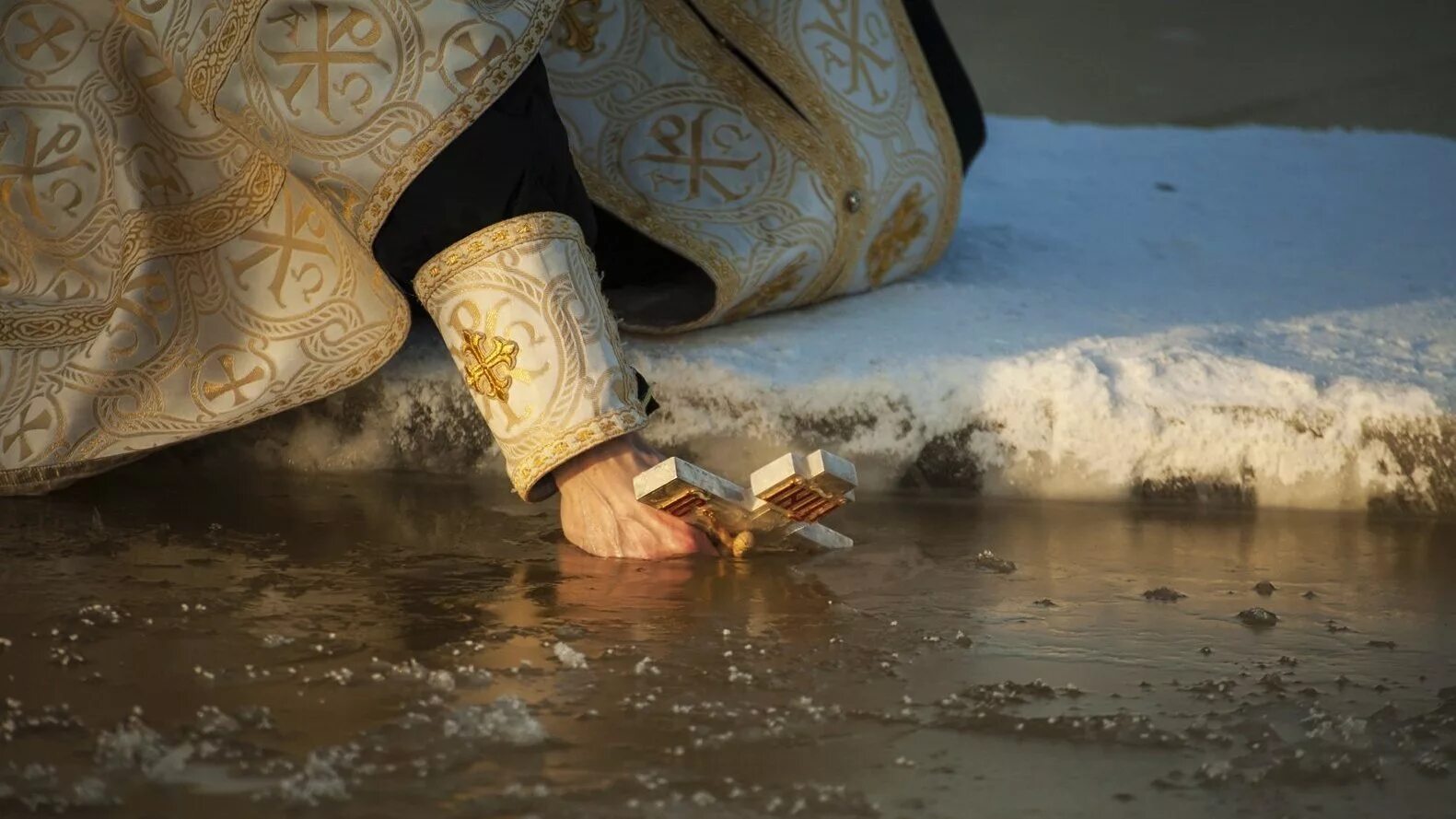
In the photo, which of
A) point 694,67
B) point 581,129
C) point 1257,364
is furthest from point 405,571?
point 1257,364

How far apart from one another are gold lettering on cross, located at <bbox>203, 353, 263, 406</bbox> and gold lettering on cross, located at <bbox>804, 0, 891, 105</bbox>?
0.67 m

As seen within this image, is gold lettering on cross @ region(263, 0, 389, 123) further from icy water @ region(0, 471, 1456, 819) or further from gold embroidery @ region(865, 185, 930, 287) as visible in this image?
gold embroidery @ region(865, 185, 930, 287)

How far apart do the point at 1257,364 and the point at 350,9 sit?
93 centimetres

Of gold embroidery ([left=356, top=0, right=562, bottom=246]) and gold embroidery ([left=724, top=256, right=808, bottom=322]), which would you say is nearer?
gold embroidery ([left=356, top=0, right=562, bottom=246])

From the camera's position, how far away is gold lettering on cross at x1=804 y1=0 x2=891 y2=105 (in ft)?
6.02

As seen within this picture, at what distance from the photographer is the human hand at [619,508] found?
1.43 metres

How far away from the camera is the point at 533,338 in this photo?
4.55ft

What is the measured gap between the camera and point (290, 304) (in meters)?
1.58

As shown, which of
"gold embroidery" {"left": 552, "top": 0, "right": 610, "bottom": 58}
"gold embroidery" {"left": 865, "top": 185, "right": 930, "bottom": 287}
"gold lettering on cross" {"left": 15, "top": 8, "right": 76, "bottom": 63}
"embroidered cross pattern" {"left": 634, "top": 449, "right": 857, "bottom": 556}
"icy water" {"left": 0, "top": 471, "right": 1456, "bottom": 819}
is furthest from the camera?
"gold embroidery" {"left": 865, "top": 185, "right": 930, "bottom": 287}

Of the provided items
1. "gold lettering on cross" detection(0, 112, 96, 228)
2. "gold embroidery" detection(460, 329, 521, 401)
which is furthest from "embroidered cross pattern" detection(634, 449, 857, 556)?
"gold lettering on cross" detection(0, 112, 96, 228)

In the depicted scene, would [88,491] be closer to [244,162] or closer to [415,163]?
[244,162]

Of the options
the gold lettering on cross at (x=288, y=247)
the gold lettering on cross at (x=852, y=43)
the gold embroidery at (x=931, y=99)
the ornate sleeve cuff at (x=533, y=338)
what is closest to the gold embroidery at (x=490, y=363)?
the ornate sleeve cuff at (x=533, y=338)

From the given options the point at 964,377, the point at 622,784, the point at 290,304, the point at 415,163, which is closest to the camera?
the point at 622,784

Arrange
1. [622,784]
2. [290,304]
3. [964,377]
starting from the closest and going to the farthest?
[622,784] < [290,304] < [964,377]
